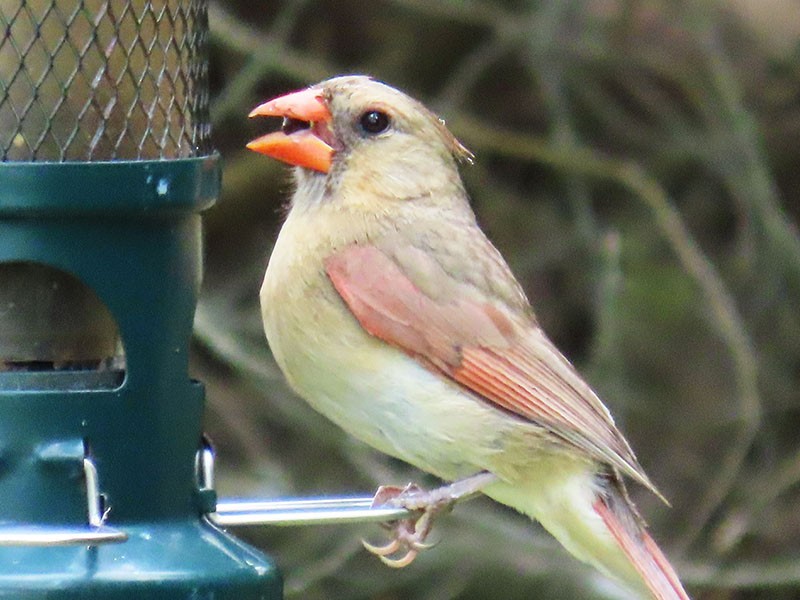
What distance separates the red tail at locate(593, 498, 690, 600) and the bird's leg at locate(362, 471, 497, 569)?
356 millimetres

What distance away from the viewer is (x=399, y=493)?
361 centimetres

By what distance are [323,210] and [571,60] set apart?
2848mm

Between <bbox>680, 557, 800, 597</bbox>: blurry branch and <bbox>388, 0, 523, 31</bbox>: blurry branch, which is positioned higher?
<bbox>388, 0, 523, 31</bbox>: blurry branch

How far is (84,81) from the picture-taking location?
3.18 meters

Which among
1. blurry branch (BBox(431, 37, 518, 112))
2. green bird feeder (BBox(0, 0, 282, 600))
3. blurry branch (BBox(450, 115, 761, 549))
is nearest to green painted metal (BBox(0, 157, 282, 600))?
green bird feeder (BBox(0, 0, 282, 600))

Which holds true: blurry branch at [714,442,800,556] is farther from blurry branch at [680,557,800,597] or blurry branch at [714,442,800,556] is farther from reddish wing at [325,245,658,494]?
reddish wing at [325,245,658,494]

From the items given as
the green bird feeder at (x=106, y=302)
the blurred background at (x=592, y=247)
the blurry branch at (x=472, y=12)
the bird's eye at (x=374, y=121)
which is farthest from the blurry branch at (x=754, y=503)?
the green bird feeder at (x=106, y=302)

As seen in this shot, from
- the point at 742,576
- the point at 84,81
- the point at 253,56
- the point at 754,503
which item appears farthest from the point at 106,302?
the point at 754,503

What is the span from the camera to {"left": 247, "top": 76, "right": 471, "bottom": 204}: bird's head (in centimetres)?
373

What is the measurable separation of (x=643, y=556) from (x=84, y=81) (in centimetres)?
169

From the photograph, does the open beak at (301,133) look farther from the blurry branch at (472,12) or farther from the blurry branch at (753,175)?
the blurry branch at (753,175)

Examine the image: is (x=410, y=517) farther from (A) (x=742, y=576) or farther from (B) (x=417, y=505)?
(A) (x=742, y=576)

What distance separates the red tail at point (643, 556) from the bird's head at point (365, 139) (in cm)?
88

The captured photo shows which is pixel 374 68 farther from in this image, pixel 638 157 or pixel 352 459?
pixel 352 459
